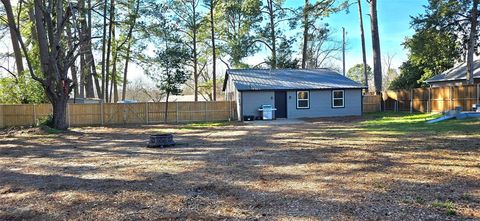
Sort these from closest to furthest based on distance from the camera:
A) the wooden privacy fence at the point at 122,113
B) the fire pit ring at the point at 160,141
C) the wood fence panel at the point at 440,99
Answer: the fire pit ring at the point at 160,141 < the wood fence panel at the point at 440,99 < the wooden privacy fence at the point at 122,113

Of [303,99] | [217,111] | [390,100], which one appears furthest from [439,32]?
[217,111]

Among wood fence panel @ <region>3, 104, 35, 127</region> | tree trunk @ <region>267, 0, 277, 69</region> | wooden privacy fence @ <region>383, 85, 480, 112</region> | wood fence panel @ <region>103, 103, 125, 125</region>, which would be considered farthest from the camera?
tree trunk @ <region>267, 0, 277, 69</region>

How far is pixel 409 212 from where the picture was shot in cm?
448

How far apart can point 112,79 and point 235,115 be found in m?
12.6

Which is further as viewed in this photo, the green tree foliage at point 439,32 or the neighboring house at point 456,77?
the neighboring house at point 456,77

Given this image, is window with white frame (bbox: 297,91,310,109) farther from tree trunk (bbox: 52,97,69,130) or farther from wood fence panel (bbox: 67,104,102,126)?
tree trunk (bbox: 52,97,69,130)

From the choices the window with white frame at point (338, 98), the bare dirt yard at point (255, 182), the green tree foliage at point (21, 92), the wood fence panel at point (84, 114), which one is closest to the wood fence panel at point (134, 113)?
the wood fence panel at point (84, 114)

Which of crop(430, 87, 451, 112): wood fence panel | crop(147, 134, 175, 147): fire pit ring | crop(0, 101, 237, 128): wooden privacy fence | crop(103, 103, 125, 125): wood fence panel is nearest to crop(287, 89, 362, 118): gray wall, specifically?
crop(0, 101, 237, 128): wooden privacy fence

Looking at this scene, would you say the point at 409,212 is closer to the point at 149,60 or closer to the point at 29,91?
the point at 29,91

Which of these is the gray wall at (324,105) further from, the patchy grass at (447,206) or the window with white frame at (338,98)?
the patchy grass at (447,206)

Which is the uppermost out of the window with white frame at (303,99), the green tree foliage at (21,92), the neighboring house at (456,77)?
the neighboring house at (456,77)

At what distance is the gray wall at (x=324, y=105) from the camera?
83.2 ft

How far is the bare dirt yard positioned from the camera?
15.4ft

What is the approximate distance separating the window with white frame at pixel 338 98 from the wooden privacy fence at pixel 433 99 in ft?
15.7
